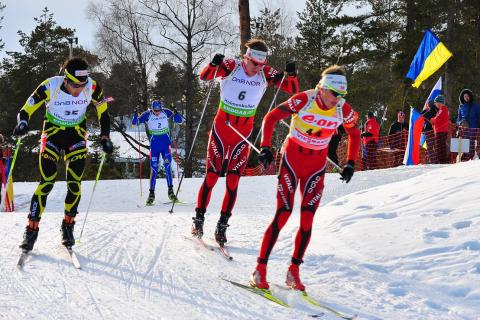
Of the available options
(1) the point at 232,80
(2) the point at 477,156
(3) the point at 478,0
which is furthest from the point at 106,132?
(3) the point at 478,0

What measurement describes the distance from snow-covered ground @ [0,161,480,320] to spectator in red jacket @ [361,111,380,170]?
6863 millimetres

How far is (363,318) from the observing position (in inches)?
159

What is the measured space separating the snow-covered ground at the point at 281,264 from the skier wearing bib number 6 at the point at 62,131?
0.44 meters

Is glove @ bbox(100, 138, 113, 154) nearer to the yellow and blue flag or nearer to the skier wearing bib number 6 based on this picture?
the skier wearing bib number 6

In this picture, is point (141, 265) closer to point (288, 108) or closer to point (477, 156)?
point (288, 108)

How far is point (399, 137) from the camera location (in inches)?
601

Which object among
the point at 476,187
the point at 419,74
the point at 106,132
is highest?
the point at 419,74

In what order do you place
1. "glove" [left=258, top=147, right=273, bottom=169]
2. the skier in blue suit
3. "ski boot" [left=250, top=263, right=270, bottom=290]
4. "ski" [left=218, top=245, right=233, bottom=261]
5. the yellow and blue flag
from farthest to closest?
the yellow and blue flag, the skier in blue suit, "ski" [left=218, top=245, right=233, bottom=261], "ski boot" [left=250, top=263, right=270, bottom=290], "glove" [left=258, top=147, right=273, bottom=169]

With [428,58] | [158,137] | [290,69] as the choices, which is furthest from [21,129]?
[428,58]

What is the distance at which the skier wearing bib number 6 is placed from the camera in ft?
17.8

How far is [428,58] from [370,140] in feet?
9.52

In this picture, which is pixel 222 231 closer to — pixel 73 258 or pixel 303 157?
pixel 73 258

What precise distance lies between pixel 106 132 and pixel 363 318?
3.54 metres

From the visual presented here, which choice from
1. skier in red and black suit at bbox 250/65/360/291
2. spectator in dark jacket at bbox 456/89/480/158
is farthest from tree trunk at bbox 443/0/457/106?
skier in red and black suit at bbox 250/65/360/291
